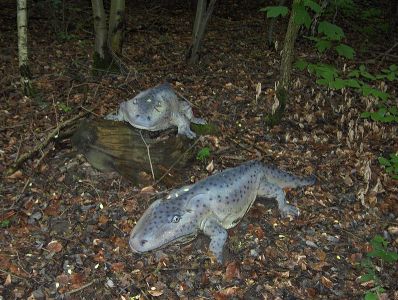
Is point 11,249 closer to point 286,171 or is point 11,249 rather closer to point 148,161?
point 148,161

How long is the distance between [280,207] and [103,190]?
8.30 ft

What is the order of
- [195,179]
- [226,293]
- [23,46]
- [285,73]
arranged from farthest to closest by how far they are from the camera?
[23,46] < [285,73] < [195,179] < [226,293]

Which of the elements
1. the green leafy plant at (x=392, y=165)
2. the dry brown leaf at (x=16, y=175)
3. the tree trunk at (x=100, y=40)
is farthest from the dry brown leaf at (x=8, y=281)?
the green leafy plant at (x=392, y=165)

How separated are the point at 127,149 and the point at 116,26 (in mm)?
4050

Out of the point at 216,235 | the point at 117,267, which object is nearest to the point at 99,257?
the point at 117,267

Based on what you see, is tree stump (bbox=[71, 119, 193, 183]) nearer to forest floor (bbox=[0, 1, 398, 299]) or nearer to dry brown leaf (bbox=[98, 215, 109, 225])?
forest floor (bbox=[0, 1, 398, 299])

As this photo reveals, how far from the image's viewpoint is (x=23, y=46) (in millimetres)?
7473

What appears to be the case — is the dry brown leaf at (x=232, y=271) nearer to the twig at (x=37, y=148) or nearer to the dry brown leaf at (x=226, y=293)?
the dry brown leaf at (x=226, y=293)

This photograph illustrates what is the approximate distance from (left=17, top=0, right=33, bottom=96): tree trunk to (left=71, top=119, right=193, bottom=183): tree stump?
2.37 metres

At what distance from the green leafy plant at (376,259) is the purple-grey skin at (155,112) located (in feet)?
9.71

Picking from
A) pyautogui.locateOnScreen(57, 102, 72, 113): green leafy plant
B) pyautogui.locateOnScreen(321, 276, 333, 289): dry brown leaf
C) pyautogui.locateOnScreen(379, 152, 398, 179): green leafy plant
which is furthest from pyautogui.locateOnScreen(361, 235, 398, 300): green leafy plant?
pyautogui.locateOnScreen(57, 102, 72, 113): green leafy plant

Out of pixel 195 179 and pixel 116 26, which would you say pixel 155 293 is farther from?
pixel 116 26

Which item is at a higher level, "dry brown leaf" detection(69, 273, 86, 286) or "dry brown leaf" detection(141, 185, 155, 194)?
"dry brown leaf" detection(141, 185, 155, 194)

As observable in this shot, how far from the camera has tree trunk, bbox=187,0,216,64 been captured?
9383 millimetres
